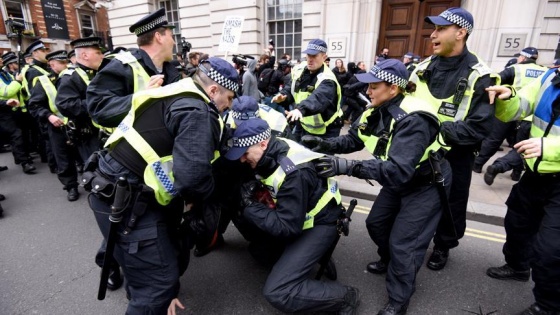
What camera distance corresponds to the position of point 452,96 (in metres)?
2.51

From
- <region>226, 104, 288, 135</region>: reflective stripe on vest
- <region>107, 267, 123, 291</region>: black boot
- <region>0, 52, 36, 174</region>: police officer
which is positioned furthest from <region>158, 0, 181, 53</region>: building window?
<region>107, 267, 123, 291</region>: black boot

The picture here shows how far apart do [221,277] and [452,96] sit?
260 cm

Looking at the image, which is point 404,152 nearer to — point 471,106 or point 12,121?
point 471,106

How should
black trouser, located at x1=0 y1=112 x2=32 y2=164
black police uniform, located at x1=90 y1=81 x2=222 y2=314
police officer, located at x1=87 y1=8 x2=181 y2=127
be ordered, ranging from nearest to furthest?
1. black police uniform, located at x1=90 y1=81 x2=222 y2=314
2. police officer, located at x1=87 y1=8 x2=181 y2=127
3. black trouser, located at x1=0 y1=112 x2=32 y2=164

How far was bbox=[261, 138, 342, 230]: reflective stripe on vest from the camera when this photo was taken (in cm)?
216

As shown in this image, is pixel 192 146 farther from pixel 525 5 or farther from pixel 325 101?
pixel 525 5

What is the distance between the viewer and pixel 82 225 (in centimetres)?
369

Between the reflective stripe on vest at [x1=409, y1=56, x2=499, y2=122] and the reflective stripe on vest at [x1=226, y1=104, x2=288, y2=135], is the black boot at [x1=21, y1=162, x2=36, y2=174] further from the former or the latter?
the reflective stripe on vest at [x1=409, y1=56, x2=499, y2=122]

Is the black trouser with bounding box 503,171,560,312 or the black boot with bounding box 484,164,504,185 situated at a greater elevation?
the black trouser with bounding box 503,171,560,312

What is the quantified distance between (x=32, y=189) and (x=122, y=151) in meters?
4.42

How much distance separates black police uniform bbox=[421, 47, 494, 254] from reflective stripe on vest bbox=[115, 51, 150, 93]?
2449mm

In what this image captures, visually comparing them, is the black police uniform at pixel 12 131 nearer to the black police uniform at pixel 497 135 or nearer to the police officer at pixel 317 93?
the police officer at pixel 317 93

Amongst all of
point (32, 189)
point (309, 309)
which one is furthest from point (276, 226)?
point (32, 189)

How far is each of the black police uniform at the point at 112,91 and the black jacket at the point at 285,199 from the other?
3.89 ft
